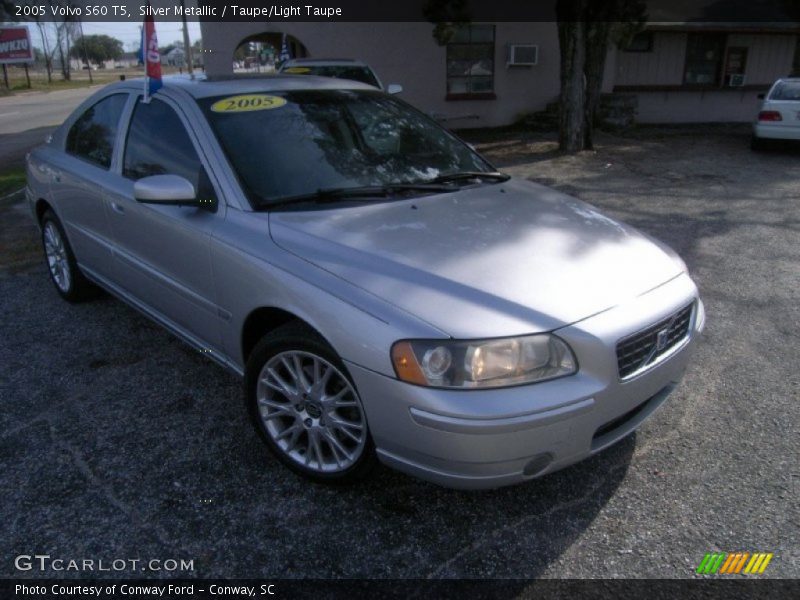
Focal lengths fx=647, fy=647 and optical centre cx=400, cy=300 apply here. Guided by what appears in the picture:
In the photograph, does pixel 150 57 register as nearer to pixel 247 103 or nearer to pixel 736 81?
pixel 247 103

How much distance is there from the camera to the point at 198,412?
340 centimetres

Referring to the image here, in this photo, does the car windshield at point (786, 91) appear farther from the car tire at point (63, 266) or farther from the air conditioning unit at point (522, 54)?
the car tire at point (63, 266)

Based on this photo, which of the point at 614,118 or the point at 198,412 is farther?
the point at 614,118

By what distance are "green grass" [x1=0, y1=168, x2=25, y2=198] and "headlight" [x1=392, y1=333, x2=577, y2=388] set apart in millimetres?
8941

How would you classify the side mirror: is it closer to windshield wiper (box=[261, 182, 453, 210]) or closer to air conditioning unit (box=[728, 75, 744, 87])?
windshield wiper (box=[261, 182, 453, 210])

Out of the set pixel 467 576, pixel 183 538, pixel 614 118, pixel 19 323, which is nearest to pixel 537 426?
pixel 467 576

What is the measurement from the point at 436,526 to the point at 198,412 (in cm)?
150

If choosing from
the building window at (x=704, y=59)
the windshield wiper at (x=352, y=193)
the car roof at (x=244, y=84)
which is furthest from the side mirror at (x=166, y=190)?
the building window at (x=704, y=59)

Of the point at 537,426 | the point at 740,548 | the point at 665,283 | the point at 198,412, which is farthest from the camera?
the point at 198,412

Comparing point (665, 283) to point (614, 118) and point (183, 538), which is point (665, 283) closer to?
point (183, 538)

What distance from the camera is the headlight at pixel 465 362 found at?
221 centimetres

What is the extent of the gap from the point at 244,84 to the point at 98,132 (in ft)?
4.18

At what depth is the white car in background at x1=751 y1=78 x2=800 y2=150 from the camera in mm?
11570

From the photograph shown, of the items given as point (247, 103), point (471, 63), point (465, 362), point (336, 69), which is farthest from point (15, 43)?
point (465, 362)
